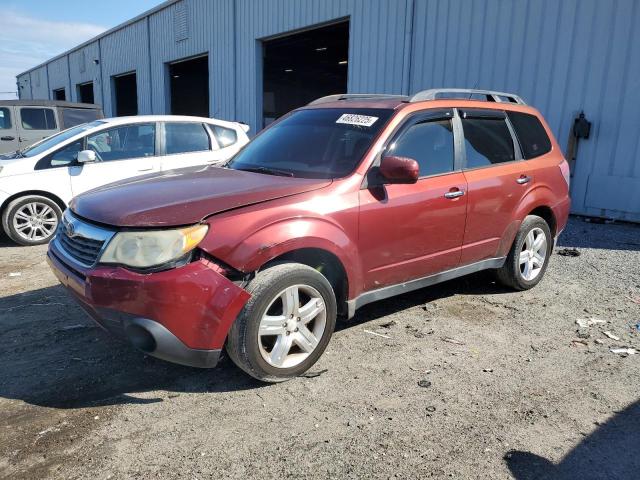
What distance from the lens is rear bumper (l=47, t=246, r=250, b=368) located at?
2.64 metres

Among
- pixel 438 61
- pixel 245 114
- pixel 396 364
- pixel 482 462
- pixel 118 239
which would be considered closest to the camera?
pixel 482 462

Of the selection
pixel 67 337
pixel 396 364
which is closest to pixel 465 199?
pixel 396 364

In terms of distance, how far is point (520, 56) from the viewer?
892cm

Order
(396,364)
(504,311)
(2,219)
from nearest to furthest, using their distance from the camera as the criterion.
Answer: (396,364)
(504,311)
(2,219)

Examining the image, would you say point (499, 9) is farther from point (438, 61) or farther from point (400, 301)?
point (400, 301)

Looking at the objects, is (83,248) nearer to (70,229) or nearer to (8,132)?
(70,229)

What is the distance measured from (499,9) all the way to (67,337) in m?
8.92

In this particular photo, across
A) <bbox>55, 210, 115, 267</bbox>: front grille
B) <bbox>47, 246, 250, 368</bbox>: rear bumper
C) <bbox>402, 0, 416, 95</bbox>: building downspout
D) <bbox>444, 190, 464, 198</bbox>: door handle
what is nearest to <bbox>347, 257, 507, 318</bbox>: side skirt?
<bbox>444, 190, 464, 198</bbox>: door handle

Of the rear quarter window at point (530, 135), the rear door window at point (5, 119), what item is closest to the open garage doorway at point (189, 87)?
the rear door window at point (5, 119)

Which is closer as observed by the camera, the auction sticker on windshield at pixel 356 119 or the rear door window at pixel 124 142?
the auction sticker on windshield at pixel 356 119

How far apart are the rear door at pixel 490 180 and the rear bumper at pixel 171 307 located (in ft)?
7.37

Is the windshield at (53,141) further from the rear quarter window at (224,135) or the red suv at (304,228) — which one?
the red suv at (304,228)

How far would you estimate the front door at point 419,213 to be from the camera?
136 inches

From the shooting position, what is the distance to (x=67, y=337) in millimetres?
3760
